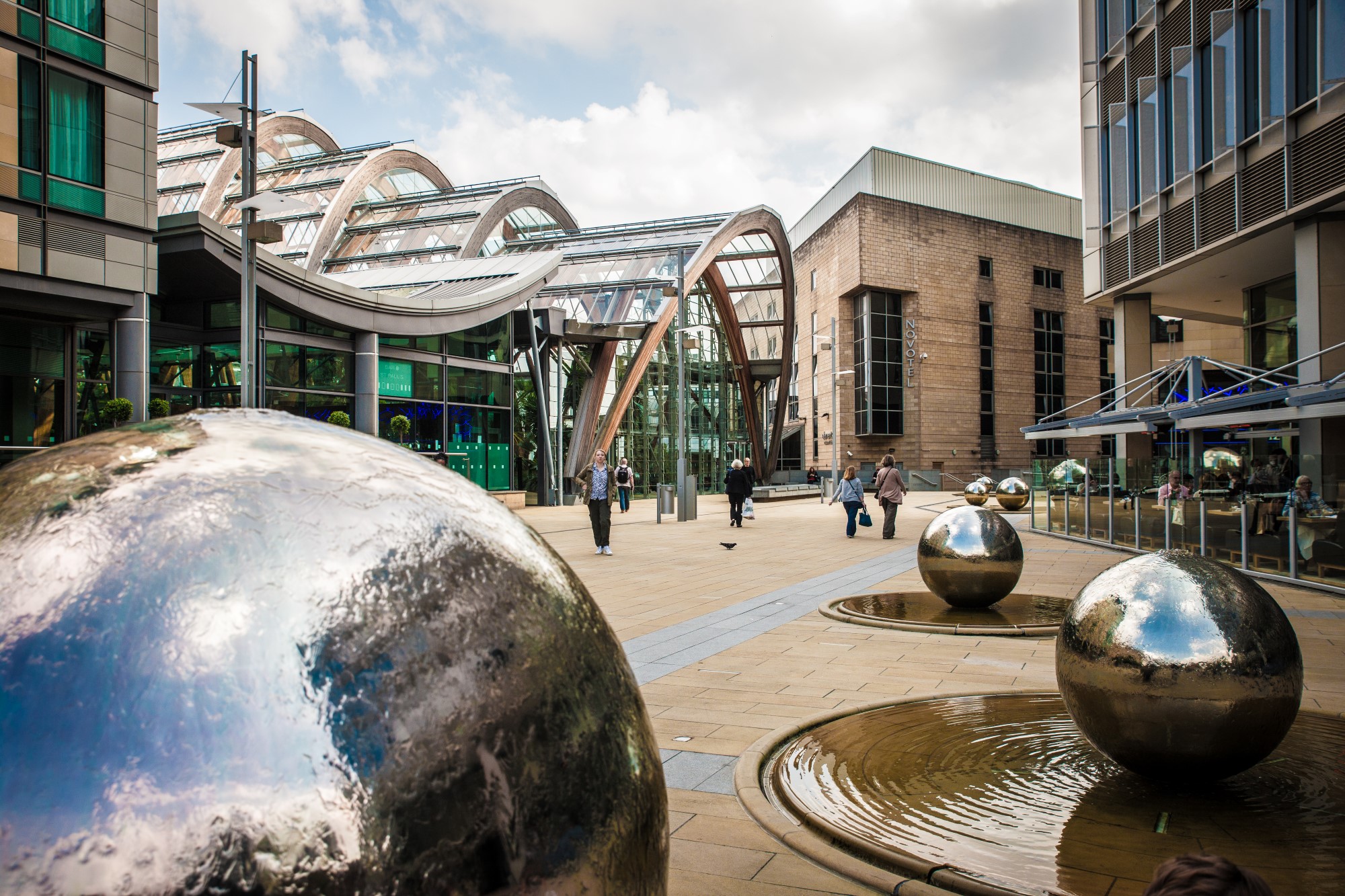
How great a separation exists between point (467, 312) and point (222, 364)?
8.00 m

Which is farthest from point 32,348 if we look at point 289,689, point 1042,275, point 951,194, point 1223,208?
point 1042,275

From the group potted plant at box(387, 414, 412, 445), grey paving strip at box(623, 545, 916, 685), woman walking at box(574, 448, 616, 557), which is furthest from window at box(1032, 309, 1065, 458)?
grey paving strip at box(623, 545, 916, 685)

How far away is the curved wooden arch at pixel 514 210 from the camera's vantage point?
4147 cm

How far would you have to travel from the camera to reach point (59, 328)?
66.0 feet

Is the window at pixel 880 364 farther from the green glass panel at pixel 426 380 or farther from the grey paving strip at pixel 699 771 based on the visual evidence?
the grey paving strip at pixel 699 771

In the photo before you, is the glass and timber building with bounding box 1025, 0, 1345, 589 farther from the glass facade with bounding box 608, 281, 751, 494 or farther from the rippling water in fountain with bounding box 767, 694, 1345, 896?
the glass facade with bounding box 608, 281, 751, 494

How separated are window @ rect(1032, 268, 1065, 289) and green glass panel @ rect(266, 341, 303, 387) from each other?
54307 millimetres

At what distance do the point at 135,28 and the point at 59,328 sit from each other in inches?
269

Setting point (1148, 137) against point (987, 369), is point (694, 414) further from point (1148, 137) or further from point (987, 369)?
point (1148, 137)

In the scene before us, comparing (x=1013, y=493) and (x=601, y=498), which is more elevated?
(x=601, y=498)

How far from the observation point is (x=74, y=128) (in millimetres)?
19516

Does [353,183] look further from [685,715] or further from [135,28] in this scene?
[685,715]

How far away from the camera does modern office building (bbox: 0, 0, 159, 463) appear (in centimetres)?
1853

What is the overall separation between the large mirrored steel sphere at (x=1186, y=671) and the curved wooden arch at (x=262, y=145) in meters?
46.3
